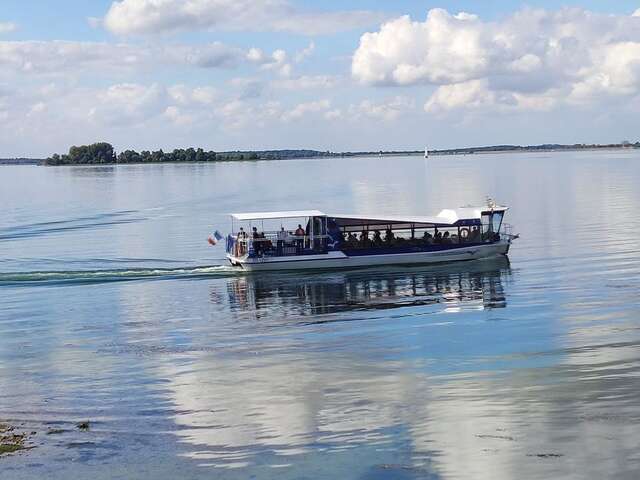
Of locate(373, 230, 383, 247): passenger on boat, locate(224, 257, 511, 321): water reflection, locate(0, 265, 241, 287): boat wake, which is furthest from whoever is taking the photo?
locate(373, 230, 383, 247): passenger on boat

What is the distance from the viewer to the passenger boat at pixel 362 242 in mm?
62125

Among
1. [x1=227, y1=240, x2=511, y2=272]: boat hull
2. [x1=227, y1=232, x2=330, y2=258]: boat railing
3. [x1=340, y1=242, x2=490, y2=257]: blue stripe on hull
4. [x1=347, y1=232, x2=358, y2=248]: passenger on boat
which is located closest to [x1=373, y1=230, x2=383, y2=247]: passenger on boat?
[x1=340, y1=242, x2=490, y2=257]: blue stripe on hull

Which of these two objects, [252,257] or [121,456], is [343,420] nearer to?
[121,456]

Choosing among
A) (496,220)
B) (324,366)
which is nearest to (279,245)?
(496,220)

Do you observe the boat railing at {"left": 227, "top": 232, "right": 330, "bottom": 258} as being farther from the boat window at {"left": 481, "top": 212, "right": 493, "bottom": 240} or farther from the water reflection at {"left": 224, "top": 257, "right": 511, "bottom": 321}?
the boat window at {"left": 481, "top": 212, "right": 493, "bottom": 240}

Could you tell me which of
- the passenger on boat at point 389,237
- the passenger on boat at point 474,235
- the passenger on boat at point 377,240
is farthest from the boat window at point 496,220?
the passenger on boat at point 377,240

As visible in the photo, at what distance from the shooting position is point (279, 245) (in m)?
62.3

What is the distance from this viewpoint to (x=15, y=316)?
4762 cm

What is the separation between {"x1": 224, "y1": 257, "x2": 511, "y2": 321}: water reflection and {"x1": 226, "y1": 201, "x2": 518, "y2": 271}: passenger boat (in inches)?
42.8

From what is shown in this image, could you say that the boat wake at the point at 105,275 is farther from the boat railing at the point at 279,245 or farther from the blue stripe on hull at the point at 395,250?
the blue stripe on hull at the point at 395,250

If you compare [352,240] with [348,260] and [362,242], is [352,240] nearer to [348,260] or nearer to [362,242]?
[362,242]

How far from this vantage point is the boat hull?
6172cm

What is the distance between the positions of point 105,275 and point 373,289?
1887cm

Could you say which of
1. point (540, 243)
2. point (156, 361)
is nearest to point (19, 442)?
point (156, 361)
